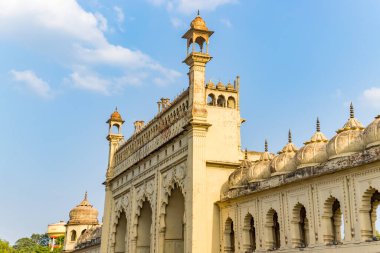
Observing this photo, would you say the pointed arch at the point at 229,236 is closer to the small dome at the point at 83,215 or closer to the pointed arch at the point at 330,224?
the pointed arch at the point at 330,224

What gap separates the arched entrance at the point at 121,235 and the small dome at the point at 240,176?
14.6 meters

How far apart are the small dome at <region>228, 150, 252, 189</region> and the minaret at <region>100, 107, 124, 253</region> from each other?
16247 millimetres

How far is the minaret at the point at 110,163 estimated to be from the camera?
37.4 meters

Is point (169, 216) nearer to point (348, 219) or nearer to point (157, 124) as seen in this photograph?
point (157, 124)

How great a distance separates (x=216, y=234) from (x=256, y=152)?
18.5ft

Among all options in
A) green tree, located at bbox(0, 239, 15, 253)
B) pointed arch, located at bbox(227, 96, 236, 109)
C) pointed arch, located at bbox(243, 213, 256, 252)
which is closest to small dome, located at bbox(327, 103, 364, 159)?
pointed arch, located at bbox(243, 213, 256, 252)

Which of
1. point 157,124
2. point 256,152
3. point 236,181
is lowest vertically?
point 236,181

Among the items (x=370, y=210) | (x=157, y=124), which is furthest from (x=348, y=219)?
(x=157, y=124)

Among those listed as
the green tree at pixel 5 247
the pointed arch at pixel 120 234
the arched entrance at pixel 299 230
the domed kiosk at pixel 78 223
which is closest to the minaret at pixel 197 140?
the arched entrance at pixel 299 230

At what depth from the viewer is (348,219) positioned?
16422 millimetres

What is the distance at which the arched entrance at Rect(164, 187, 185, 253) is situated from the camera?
2695 cm

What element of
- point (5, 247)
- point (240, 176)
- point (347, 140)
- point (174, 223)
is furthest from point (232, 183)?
point (5, 247)

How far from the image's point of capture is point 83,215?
5431 cm

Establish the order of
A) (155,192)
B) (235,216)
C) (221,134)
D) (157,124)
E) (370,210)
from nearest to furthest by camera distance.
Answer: (370,210)
(235,216)
(221,134)
(155,192)
(157,124)
